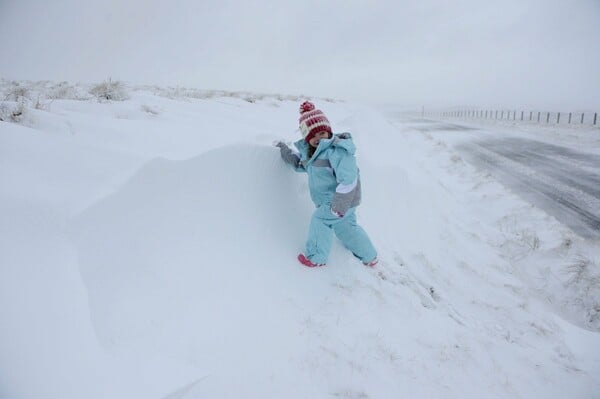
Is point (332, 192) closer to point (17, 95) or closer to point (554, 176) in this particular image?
point (17, 95)

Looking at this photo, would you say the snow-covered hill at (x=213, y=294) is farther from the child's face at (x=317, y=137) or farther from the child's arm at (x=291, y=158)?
the child's face at (x=317, y=137)

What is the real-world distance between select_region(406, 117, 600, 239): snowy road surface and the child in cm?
436

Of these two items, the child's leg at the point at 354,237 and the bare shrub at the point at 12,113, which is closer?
the bare shrub at the point at 12,113

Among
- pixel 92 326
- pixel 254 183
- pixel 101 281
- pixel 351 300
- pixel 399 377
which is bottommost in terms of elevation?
pixel 399 377

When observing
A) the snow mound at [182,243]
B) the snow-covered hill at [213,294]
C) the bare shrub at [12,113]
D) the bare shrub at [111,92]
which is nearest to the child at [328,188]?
the snow-covered hill at [213,294]

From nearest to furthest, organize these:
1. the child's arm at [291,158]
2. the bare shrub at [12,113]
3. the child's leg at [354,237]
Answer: the bare shrub at [12,113]
the child's leg at [354,237]
the child's arm at [291,158]

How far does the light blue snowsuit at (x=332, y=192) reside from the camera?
9.01 ft

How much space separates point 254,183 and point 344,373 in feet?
5.74

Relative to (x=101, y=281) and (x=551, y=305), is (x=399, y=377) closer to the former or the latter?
(x=101, y=281)

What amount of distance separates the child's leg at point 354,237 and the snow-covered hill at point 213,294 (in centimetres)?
12

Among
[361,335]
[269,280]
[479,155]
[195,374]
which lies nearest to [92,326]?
[195,374]

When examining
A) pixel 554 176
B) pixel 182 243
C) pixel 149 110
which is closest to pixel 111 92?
pixel 149 110

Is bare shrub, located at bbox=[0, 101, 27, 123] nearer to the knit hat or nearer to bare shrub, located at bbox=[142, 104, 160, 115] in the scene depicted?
bare shrub, located at bbox=[142, 104, 160, 115]

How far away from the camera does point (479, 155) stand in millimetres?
11930
